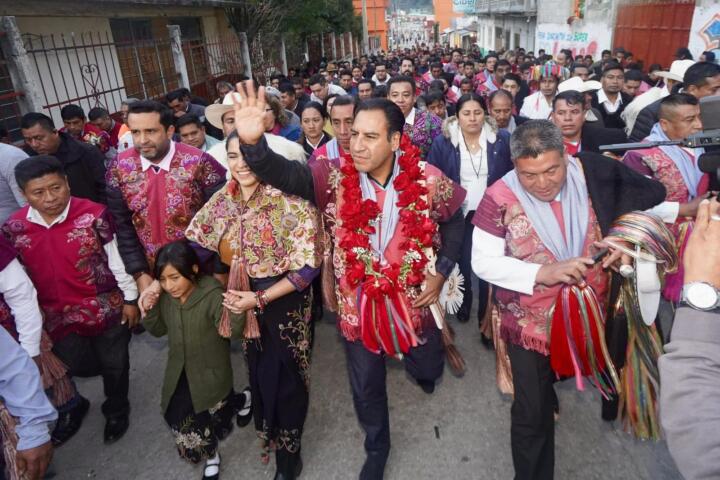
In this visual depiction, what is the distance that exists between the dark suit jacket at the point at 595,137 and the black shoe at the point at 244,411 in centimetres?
328

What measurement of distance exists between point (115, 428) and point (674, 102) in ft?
14.3

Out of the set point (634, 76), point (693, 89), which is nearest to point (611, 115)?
point (634, 76)

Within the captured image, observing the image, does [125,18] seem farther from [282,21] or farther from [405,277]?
[405,277]

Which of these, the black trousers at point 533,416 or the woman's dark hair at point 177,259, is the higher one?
the woman's dark hair at point 177,259

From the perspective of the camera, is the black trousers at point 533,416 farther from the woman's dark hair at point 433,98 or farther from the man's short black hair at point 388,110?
the woman's dark hair at point 433,98

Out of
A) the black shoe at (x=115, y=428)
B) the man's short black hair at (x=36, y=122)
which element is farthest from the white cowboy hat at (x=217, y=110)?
the black shoe at (x=115, y=428)

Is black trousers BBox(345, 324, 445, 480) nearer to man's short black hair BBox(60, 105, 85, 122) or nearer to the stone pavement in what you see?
the stone pavement

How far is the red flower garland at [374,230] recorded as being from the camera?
2.62m

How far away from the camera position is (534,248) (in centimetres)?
244

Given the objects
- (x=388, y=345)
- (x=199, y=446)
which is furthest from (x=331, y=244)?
(x=199, y=446)

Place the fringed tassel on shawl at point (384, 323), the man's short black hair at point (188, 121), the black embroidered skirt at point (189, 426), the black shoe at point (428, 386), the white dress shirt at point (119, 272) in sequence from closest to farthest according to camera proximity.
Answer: the fringed tassel on shawl at point (384, 323) < the black embroidered skirt at point (189, 426) < the white dress shirt at point (119, 272) < the black shoe at point (428, 386) < the man's short black hair at point (188, 121)

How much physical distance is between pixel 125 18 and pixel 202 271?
10.0m

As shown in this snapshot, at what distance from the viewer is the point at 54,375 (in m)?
3.00

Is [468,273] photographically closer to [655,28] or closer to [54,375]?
[54,375]
